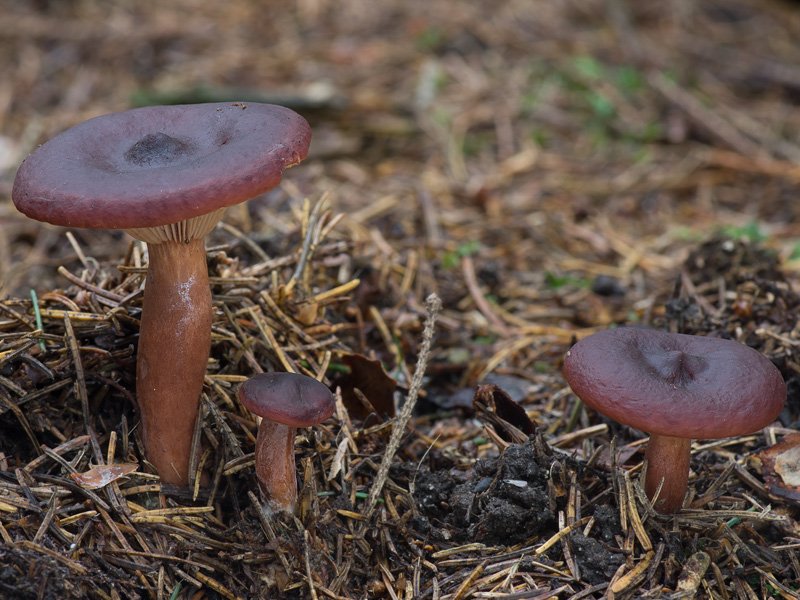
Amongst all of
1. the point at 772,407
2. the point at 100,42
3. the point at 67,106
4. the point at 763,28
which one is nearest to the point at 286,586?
the point at 772,407

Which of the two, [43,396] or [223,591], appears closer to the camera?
[223,591]

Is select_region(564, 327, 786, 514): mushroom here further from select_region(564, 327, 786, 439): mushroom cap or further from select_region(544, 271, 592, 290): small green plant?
select_region(544, 271, 592, 290): small green plant

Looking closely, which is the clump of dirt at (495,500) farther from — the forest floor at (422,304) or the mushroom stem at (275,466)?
the mushroom stem at (275,466)

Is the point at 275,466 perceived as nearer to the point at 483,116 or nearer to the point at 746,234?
the point at 746,234

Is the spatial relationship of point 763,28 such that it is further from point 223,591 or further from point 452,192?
point 223,591

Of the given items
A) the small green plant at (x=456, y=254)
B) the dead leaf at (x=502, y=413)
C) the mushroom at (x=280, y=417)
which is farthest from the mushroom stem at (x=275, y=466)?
the small green plant at (x=456, y=254)

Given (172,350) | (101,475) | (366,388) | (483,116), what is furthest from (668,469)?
(483,116)
